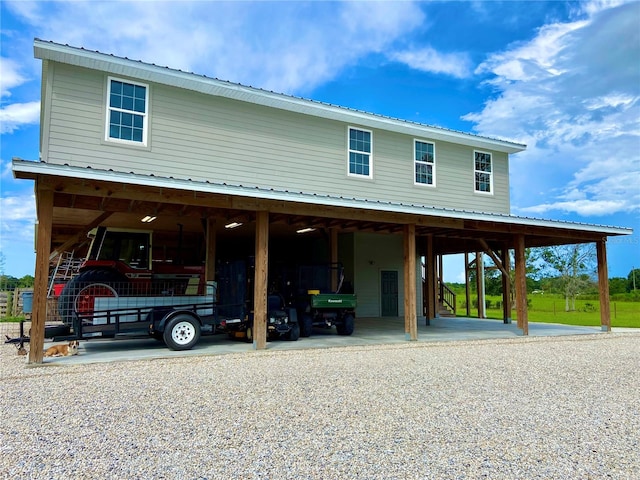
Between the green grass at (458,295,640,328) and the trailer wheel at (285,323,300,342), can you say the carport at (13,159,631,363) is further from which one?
the green grass at (458,295,640,328)

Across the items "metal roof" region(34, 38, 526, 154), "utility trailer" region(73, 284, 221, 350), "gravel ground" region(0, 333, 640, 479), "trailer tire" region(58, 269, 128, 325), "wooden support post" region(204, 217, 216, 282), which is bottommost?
"gravel ground" region(0, 333, 640, 479)

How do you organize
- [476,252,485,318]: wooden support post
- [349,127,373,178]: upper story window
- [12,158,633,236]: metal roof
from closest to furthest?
[12,158,633,236]: metal roof, [349,127,373,178]: upper story window, [476,252,485,318]: wooden support post

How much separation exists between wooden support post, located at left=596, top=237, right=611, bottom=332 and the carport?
0.03 m

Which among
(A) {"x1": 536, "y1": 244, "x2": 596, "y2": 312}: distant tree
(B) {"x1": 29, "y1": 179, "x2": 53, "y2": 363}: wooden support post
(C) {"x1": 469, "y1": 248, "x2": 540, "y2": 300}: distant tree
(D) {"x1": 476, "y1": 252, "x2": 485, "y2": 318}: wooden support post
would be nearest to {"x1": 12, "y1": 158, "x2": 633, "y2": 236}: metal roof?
(B) {"x1": 29, "y1": 179, "x2": 53, "y2": 363}: wooden support post

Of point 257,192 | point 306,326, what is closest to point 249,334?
point 306,326

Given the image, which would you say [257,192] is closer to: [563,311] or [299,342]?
[299,342]

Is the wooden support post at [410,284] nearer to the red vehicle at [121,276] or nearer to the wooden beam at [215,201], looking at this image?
the wooden beam at [215,201]

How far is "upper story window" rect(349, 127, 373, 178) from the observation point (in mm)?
13742

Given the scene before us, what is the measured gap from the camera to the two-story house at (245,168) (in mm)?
9227

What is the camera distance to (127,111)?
1080 centimetres

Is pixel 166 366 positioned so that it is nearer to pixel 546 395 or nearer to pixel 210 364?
pixel 210 364

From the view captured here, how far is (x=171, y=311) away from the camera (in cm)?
987

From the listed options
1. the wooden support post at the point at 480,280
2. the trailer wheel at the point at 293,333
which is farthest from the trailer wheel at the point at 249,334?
the wooden support post at the point at 480,280

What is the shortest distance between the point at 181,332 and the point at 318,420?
5645 mm
